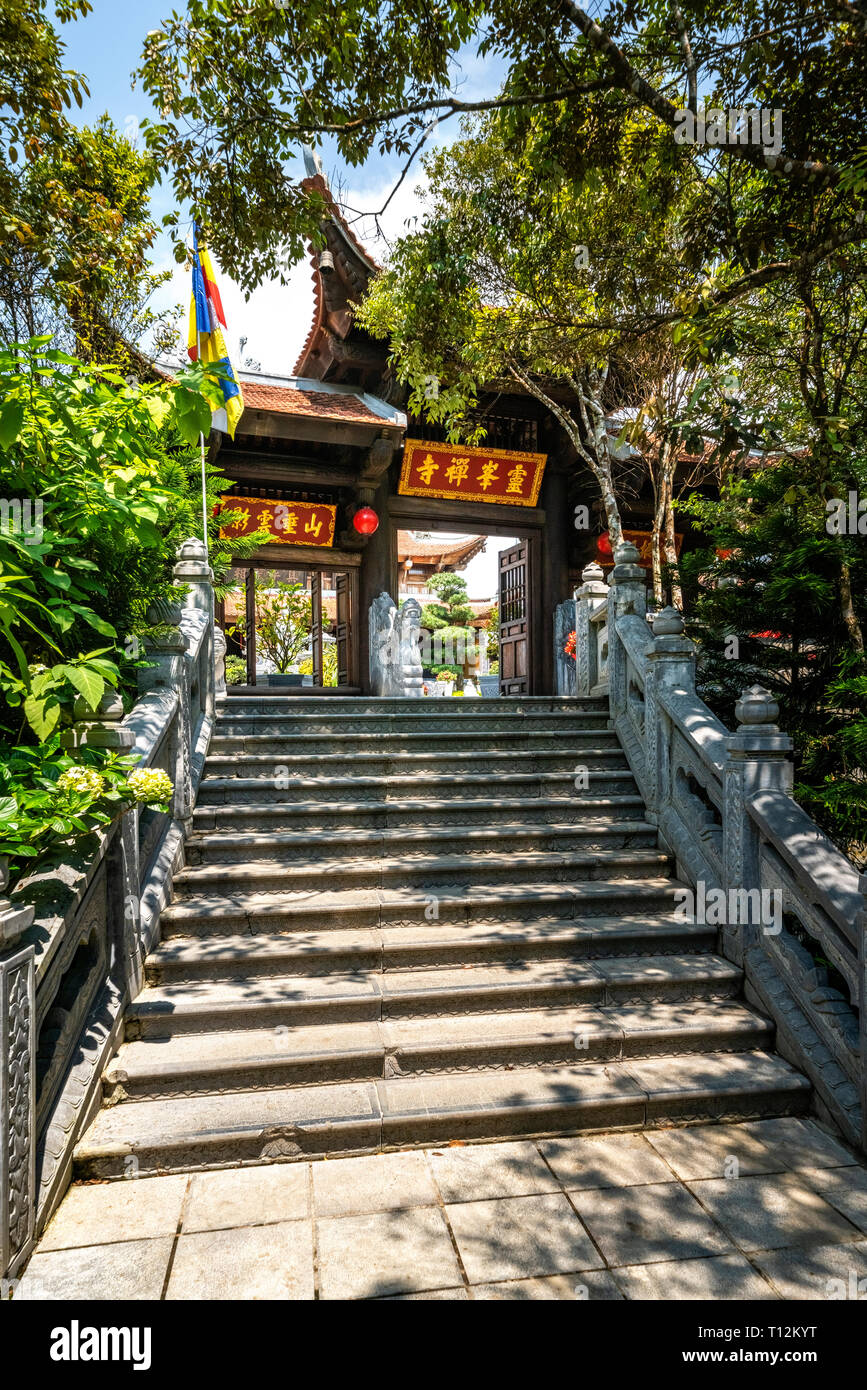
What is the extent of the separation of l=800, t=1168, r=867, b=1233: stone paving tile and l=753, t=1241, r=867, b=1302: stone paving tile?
15 centimetres

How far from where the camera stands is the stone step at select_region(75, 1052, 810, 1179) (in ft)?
9.20

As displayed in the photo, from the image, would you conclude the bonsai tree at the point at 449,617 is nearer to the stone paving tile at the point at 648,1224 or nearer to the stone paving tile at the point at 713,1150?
the stone paving tile at the point at 713,1150

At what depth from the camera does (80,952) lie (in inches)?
125

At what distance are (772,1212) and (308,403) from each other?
987 cm

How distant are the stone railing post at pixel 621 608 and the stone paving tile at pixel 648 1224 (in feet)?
13.3

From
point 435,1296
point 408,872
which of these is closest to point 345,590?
point 408,872

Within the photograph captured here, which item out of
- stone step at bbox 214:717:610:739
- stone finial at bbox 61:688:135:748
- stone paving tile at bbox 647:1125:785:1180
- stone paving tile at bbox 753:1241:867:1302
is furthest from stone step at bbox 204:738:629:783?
stone paving tile at bbox 753:1241:867:1302

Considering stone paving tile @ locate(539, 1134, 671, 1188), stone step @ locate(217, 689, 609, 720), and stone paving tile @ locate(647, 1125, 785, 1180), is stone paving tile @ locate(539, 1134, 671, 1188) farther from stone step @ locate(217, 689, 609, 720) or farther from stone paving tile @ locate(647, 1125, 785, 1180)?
stone step @ locate(217, 689, 609, 720)

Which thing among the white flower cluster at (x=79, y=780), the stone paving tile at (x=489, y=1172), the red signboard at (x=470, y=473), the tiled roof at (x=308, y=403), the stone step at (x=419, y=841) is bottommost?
the stone paving tile at (x=489, y=1172)

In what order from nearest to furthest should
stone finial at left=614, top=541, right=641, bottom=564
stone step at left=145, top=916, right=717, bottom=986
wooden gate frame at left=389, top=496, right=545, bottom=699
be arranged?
stone step at left=145, top=916, right=717, bottom=986 < stone finial at left=614, top=541, right=641, bottom=564 < wooden gate frame at left=389, top=496, right=545, bottom=699

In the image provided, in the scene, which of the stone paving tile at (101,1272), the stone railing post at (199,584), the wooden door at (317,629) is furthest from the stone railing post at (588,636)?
the wooden door at (317,629)

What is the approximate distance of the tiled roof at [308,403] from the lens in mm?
9617

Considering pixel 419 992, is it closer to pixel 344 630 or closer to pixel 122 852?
pixel 122 852
